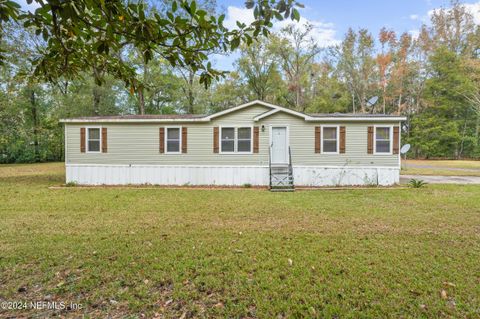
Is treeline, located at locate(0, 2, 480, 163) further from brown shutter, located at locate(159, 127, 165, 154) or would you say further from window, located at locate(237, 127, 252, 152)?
window, located at locate(237, 127, 252, 152)

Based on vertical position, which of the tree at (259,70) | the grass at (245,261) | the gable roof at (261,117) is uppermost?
the tree at (259,70)

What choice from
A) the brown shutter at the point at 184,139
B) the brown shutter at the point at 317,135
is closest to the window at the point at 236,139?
the brown shutter at the point at 184,139

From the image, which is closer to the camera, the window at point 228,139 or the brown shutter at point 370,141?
the brown shutter at point 370,141

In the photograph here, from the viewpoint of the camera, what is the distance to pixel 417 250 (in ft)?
11.3

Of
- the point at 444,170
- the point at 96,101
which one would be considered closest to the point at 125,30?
the point at 444,170

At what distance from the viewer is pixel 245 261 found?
3.14 metres

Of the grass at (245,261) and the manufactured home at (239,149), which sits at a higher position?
the manufactured home at (239,149)

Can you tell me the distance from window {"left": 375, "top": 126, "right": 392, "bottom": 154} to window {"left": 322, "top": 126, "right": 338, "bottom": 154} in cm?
163

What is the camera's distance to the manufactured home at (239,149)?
33.1 ft

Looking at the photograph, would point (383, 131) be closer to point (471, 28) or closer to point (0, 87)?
point (0, 87)

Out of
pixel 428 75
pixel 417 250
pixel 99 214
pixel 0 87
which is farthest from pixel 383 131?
pixel 428 75

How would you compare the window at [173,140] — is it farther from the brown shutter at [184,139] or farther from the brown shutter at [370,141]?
the brown shutter at [370,141]

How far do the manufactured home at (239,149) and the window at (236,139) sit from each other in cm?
4

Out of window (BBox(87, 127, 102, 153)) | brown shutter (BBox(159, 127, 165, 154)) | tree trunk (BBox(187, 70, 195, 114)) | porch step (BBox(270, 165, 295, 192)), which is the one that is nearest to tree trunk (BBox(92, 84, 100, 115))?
tree trunk (BBox(187, 70, 195, 114))
